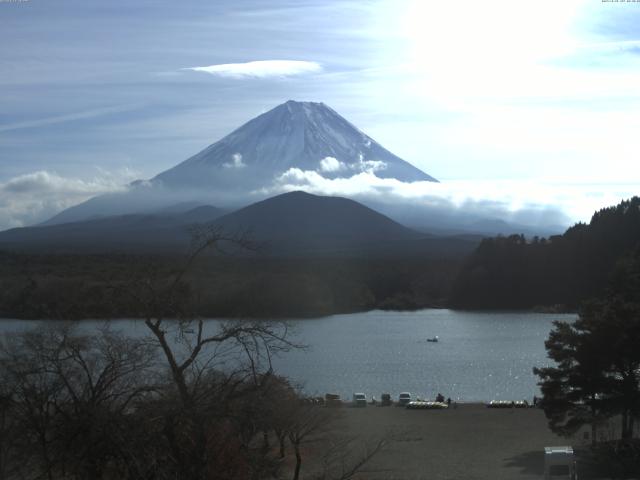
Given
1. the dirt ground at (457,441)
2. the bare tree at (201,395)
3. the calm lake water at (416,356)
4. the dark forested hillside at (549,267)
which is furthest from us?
the dark forested hillside at (549,267)

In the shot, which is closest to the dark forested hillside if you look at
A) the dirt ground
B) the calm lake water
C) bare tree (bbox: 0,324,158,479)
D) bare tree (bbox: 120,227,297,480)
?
the calm lake water

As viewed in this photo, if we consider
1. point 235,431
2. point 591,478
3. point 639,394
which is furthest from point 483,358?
point 235,431

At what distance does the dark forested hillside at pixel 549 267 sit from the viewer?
5556 cm

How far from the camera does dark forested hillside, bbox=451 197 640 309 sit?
182 ft

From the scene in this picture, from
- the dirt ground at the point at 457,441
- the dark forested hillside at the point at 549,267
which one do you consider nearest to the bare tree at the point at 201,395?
the dirt ground at the point at 457,441

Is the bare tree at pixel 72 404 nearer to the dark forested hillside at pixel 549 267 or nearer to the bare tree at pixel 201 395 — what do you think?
the bare tree at pixel 201 395

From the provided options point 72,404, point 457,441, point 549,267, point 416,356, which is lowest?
point 457,441

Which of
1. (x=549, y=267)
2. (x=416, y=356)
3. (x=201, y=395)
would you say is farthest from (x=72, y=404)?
(x=549, y=267)

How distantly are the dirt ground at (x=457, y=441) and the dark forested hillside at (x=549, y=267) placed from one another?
37.6 m

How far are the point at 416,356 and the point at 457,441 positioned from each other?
15.5m

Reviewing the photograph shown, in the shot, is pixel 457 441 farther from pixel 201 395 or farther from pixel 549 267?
pixel 549 267

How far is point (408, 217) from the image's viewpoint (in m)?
121

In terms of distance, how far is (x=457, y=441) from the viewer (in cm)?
1508

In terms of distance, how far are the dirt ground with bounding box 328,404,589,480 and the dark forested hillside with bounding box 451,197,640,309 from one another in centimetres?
3759
